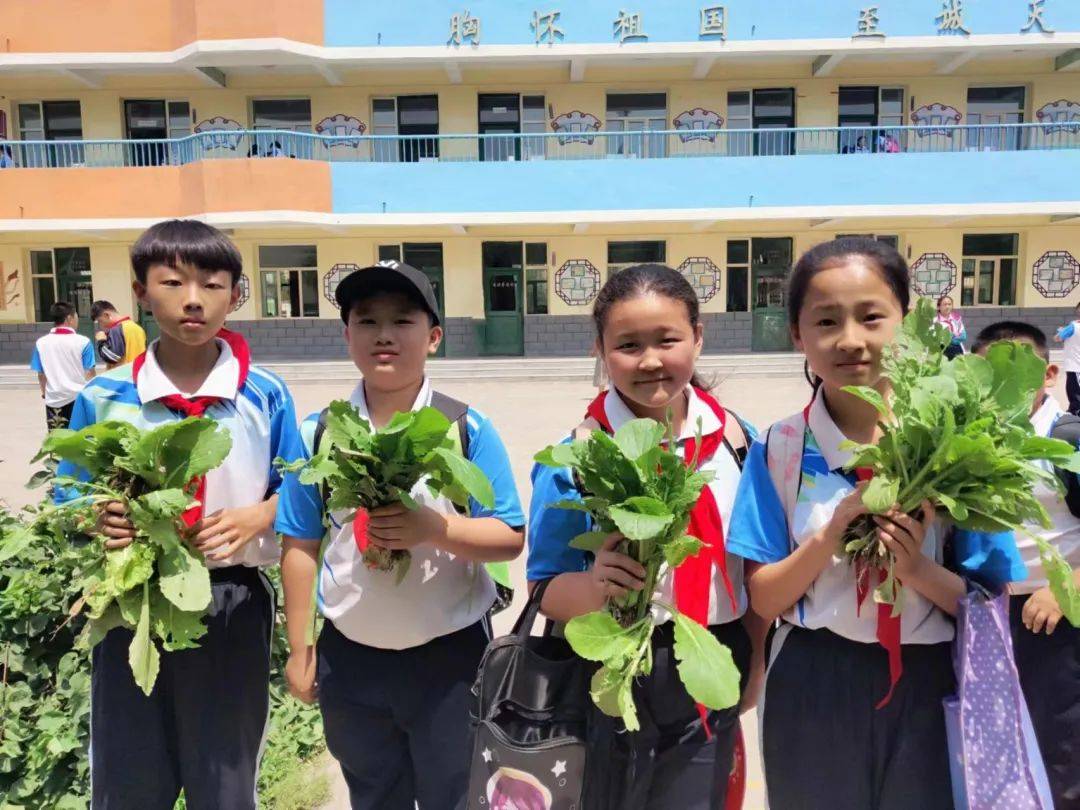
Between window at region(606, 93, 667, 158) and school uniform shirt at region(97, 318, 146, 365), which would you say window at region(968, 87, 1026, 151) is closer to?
window at region(606, 93, 667, 158)

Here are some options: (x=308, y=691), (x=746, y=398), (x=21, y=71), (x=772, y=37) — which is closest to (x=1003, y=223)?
(x=772, y=37)

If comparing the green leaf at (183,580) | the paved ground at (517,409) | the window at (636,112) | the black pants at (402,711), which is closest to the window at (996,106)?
the window at (636,112)

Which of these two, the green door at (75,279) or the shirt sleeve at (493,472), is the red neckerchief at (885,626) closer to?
the shirt sleeve at (493,472)

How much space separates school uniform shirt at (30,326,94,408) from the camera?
24.2ft

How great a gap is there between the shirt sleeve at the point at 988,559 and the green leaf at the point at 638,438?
0.70m

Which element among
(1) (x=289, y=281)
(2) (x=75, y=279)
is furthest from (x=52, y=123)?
(1) (x=289, y=281)

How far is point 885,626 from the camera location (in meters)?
1.60

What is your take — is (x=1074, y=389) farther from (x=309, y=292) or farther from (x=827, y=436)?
(x=309, y=292)

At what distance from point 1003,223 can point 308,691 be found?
20279mm

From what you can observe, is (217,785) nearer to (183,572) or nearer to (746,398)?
(183,572)

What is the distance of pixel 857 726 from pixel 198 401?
70.0 inches

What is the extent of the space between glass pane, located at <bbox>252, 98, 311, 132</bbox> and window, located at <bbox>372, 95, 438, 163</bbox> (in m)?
1.58

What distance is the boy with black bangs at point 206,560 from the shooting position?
6.71ft

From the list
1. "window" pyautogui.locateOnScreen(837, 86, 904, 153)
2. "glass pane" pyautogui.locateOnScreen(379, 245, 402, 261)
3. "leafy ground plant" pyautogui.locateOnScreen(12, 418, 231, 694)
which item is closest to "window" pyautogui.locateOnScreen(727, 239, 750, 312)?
"window" pyautogui.locateOnScreen(837, 86, 904, 153)
